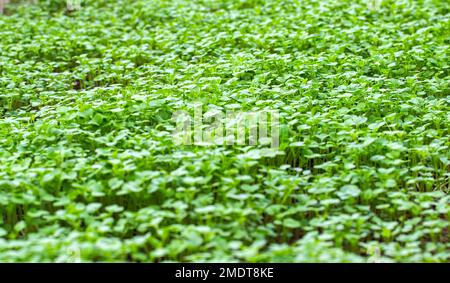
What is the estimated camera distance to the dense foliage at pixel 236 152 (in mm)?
2852

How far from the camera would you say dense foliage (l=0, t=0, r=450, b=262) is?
2852 millimetres

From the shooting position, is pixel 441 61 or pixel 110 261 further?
pixel 441 61

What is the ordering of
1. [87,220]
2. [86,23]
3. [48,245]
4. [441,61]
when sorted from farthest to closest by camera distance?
[86,23] < [441,61] < [87,220] < [48,245]

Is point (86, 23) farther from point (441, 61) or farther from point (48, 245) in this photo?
point (48, 245)

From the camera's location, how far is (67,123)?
3799 millimetres

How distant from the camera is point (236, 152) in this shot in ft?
11.3

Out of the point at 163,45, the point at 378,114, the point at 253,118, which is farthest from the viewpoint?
the point at 163,45
